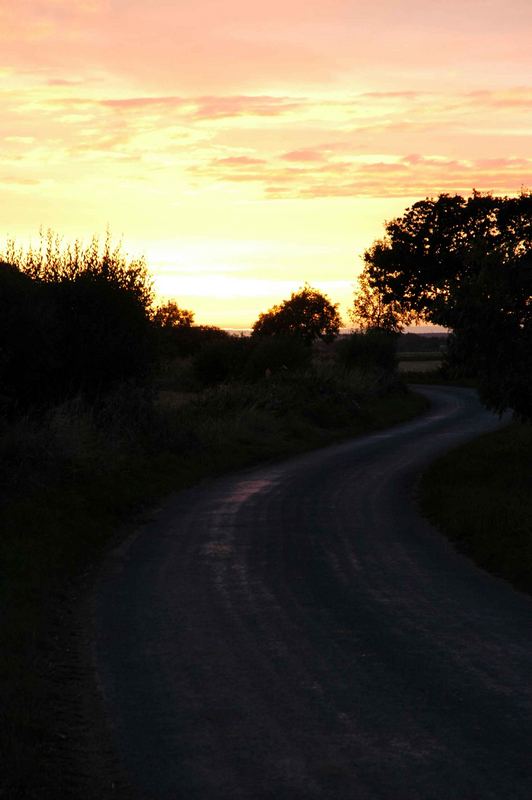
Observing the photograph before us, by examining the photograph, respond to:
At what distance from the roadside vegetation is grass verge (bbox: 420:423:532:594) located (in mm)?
6579

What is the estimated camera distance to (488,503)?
19625mm

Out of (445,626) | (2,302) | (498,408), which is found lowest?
(445,626)

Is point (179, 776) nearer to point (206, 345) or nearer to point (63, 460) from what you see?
point (63, 460)

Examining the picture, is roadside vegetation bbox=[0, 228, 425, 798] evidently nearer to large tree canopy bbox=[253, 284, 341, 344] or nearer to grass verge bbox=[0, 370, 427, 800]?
grass verge bbox=[0, 370, 427, 800]

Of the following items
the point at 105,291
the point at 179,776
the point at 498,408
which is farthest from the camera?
the point at 105,291

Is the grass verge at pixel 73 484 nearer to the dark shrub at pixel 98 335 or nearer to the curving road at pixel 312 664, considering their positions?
the curving road at pixel 312 664

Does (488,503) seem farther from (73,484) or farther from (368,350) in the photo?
(368,350)

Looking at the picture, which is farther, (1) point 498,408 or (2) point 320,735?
(1) point 498,408

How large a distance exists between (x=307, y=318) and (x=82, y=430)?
98.8m

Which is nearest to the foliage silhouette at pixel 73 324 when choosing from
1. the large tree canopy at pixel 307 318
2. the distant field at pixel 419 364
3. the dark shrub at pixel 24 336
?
the dark shrub at pixel 24 336

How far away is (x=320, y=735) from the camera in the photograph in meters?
7.48

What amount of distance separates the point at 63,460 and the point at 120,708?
45.0 feet

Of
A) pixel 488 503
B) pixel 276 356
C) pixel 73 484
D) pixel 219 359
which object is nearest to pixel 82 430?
pixel 73 484

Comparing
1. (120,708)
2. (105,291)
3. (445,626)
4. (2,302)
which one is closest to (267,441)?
(105,291)
